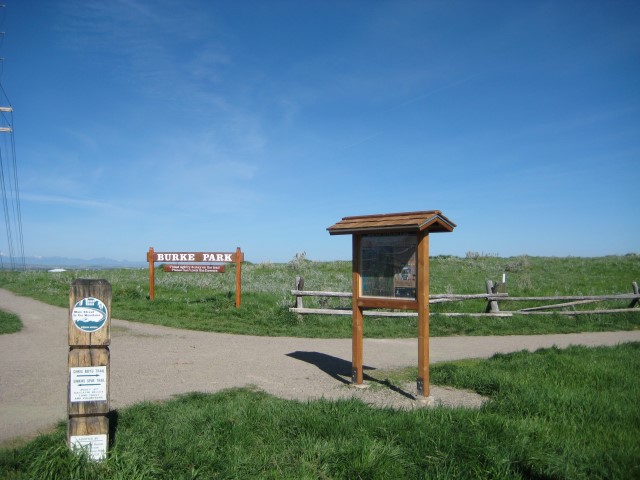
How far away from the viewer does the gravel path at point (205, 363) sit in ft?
22.1

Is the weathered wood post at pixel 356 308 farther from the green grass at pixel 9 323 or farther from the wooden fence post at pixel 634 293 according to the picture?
the wooden fence post at pixel 634 293

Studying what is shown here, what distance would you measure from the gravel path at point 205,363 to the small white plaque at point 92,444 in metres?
1.20

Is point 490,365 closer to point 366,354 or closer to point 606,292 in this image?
point 366,354

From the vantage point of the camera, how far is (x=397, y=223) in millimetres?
7289

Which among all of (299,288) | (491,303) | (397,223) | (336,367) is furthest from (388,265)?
(491,303)

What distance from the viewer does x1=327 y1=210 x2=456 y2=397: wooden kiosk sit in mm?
7094

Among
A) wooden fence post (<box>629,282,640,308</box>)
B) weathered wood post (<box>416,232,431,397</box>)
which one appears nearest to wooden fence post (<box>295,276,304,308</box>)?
weathered wood post (<box>416,232,431,397</box>)

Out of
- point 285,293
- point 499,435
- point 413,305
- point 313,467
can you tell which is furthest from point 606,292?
point 313,467

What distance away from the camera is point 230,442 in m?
4.76

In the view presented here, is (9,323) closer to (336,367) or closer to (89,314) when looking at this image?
(336,367)

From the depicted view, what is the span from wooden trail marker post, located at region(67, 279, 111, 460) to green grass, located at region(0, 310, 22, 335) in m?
9.17

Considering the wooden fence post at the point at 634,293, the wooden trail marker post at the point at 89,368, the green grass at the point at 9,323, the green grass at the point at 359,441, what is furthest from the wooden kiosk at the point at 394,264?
the wooden fence post at the point at 634,293

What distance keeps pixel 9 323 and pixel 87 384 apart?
1027cm

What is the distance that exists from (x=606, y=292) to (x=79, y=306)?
69.3 ft
